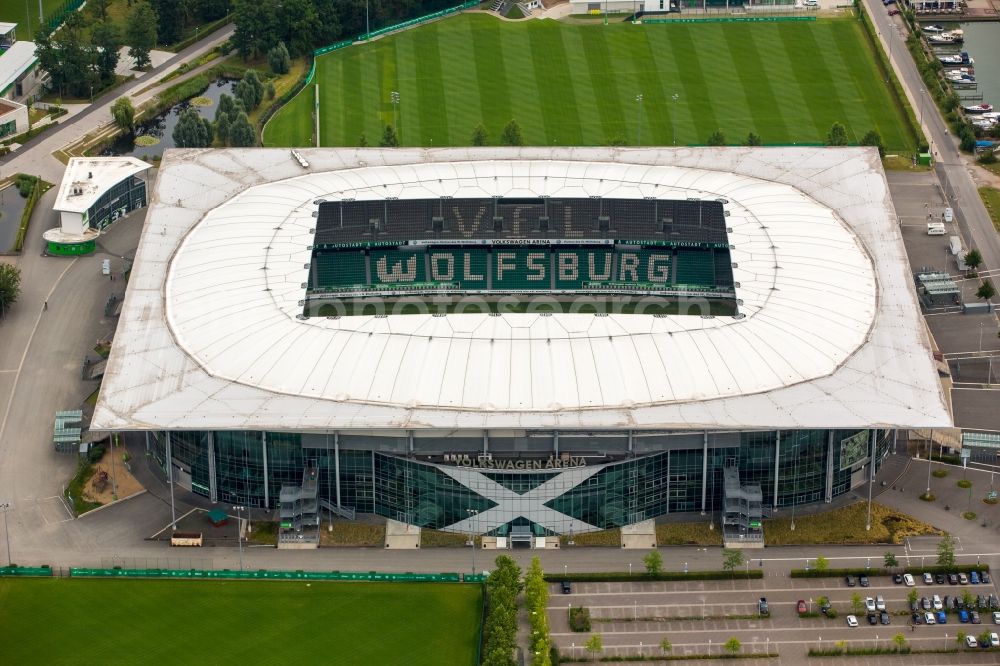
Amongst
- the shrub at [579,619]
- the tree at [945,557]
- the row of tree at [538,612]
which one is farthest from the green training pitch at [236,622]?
the tree at [945,557]

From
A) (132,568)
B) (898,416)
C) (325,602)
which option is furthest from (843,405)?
(132,568)

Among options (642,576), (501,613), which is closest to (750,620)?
(642,576)

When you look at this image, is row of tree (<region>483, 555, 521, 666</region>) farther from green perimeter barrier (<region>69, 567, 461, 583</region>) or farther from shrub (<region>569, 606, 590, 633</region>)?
green perimeter barrier (<region>69, 567, 461, 583</region>)

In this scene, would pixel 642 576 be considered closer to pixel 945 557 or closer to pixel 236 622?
pixel 945 557

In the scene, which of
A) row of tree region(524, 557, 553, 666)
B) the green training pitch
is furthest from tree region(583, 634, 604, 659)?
the green training pitch

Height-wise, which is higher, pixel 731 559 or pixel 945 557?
pixel 731 559

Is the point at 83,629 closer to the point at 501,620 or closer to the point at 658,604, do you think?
the point at 501,620
